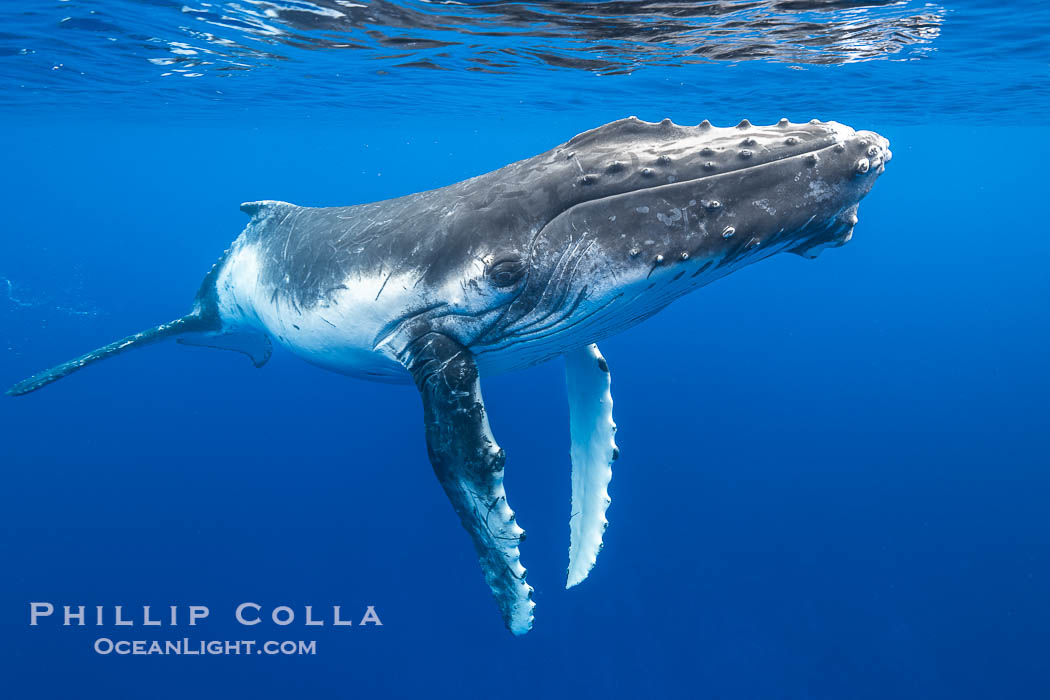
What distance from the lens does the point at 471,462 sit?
4617mm

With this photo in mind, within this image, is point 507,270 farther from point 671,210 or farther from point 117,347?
point 117,347

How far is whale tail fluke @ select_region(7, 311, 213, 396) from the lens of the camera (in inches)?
354

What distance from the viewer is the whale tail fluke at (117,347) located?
8.98 metres

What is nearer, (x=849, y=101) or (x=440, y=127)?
(x=849, y=101)

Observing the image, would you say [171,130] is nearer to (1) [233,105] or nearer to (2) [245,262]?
(1) [233,105]

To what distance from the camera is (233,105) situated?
1312 inches

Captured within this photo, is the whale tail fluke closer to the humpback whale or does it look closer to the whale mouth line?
the humpback whale

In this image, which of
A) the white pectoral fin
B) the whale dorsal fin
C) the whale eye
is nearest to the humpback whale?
the whale eye

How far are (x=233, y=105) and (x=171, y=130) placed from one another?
1956 centimetres

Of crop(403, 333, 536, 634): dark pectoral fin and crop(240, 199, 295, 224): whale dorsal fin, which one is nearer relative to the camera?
crop(403, 333, 536, 634): dark pectoral fin

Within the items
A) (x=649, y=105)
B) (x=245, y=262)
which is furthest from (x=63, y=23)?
(x=649, y=105)

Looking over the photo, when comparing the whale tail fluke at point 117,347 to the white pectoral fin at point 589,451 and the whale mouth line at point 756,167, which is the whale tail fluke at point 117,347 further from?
the whale mouth line at point 756,167

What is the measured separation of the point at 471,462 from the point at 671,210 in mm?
2210

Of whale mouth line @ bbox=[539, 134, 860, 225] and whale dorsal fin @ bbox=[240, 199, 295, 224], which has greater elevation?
whale mouth line @ bbox=[539, 134, 860, 225]
